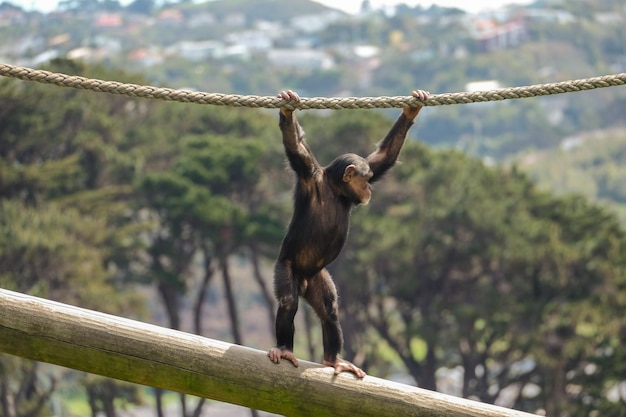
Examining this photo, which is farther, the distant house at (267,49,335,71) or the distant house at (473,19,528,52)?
the distant house at (473,19,528,52)

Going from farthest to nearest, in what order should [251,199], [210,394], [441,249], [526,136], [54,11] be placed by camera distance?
[54,11] → [526,136] → [251,199] → [441,249] → [210,394]

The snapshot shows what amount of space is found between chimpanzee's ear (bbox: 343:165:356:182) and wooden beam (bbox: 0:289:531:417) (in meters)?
1.58

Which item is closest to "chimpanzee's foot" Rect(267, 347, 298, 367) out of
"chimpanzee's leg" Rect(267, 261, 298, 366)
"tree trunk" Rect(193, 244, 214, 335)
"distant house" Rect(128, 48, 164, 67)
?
"chimpanzee's leg" Rect(267, 261, 298, 366)

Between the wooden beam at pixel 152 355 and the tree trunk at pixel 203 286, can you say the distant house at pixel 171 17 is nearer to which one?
the tree trunk at pixel 203 286

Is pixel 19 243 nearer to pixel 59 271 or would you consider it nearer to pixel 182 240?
pixel 59 271

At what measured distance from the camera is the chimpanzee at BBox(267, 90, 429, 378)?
6.37 metres

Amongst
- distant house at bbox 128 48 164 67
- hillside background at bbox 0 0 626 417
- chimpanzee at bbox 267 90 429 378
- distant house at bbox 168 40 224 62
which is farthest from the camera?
distant house at bbox 168 40 224 62

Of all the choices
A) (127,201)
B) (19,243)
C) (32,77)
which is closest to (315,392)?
(32,77)

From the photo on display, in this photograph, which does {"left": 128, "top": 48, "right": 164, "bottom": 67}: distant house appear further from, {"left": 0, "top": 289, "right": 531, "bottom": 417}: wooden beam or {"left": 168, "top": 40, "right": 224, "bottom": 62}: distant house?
{"left": 0, "top": 289, "right": 531, "bottom": 417}: wooden beam

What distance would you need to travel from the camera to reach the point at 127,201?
3284 cm

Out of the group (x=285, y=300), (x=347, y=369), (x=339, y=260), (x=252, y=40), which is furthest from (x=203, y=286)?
(x=252, y=40)

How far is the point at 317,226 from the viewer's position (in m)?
6.52

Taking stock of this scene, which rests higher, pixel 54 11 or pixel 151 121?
pixel 151 121

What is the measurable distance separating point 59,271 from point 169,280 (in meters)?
3.86
